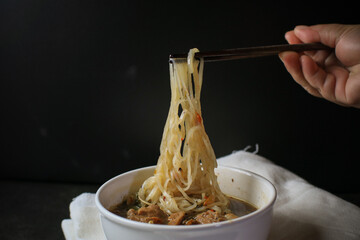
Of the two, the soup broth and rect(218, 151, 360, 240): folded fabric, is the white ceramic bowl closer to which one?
the soup broth

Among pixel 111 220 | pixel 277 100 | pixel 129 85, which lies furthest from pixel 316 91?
pixel 111 220

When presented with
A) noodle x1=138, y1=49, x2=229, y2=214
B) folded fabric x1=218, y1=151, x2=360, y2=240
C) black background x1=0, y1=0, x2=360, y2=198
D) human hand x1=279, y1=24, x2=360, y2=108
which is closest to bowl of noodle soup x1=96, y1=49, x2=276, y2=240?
noodle x1=138, y1=49, x2=229, y2=214

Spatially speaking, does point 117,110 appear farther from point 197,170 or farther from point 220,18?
point 197,170

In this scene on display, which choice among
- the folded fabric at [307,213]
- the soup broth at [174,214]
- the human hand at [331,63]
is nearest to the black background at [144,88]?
the human hand at [331,63]

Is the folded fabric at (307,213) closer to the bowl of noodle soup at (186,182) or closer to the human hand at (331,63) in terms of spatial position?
the bowl of noodle soup at (186,182)

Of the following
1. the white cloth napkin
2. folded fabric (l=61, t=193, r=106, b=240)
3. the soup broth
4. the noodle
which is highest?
the noodle

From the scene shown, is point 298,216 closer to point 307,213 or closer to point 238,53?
point 307,213
